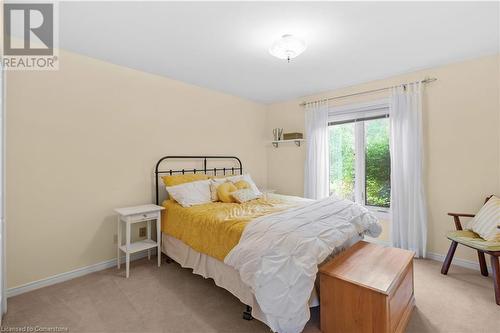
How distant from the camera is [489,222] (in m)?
2.36

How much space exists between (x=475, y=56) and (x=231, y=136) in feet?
11.4

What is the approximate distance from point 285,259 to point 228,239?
604 millimetres

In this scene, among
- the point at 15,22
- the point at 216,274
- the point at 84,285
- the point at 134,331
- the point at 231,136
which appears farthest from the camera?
the point at 231,136

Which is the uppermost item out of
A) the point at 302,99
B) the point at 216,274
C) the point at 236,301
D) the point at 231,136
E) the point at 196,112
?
the point at 302,99

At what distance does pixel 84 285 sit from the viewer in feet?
7.94

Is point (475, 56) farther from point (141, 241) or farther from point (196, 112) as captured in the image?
point (141, 241)

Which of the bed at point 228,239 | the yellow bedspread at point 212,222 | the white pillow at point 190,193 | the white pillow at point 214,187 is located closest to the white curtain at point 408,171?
the bed at point 228,239

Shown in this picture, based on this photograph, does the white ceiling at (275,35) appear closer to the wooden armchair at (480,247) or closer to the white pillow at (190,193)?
the white pillow at (190,193)

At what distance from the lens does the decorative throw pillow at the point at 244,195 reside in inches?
124

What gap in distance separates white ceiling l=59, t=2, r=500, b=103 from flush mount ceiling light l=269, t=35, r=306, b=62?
0.23 ft

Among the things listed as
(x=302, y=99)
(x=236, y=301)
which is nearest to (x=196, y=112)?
(x=302, y=99)

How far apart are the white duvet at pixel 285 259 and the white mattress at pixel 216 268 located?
19 cm

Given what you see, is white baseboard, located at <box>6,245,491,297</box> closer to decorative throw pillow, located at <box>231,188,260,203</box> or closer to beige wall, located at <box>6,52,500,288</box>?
beige wall, located at <box>6,52,500,288</box>

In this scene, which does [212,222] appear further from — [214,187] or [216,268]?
[214,187]
